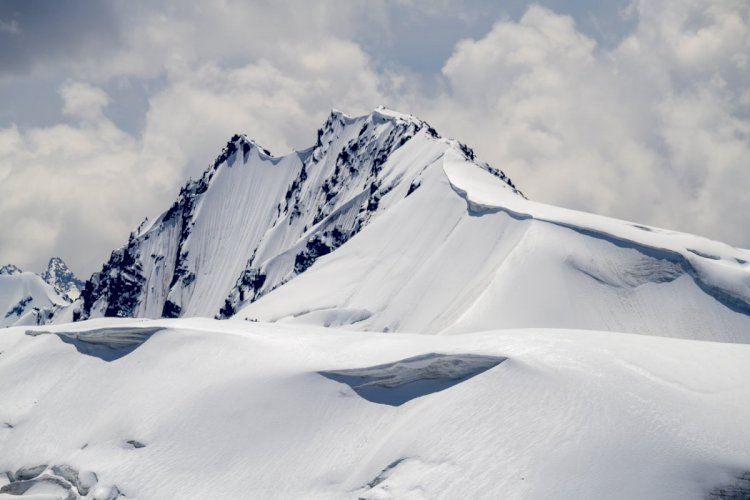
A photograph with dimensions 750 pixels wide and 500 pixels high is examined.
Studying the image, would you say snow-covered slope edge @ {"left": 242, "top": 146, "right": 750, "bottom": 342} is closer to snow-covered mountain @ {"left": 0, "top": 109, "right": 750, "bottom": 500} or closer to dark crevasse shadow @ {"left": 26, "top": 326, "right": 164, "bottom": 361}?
snow-covered mountain @ {"left": 0, "top": 109, "right": 750, "bottom": 500}

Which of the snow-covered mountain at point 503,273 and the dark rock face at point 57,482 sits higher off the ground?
the snow-covered mountain at point 503,273

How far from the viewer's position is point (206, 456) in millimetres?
36094

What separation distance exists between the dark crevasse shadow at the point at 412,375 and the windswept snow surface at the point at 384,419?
0.51ft

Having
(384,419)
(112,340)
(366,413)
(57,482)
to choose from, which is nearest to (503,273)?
(112,340)

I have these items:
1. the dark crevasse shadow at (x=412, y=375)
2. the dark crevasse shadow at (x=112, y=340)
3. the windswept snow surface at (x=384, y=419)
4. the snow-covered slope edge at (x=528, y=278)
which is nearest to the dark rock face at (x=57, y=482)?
the windswept snow surface at (x=384, y=419)

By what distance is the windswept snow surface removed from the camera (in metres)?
28.8

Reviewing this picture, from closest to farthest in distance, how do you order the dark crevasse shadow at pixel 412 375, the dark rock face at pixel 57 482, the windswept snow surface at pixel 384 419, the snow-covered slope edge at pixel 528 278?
the windswept snow surface at pixel 384 419, the dark crevasse shadow at pixel 412 375, the dark rock face at pixel 57 482, the snow-covered slope edge at pixel 528 278

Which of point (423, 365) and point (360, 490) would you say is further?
point (423, 365)

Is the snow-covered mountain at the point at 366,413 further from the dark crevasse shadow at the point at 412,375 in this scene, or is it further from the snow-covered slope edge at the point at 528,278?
the snow-covered slope edge at the point at 528,278

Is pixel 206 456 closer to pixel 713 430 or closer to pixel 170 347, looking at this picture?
pixel 170 347

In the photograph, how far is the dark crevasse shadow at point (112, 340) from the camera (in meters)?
46.7

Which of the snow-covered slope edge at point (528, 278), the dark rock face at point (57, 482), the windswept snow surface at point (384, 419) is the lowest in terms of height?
the dark rock face at point (57, 482)

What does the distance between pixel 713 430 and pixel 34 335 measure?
45.0 meters

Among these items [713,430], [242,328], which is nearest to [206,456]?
[242,328]
